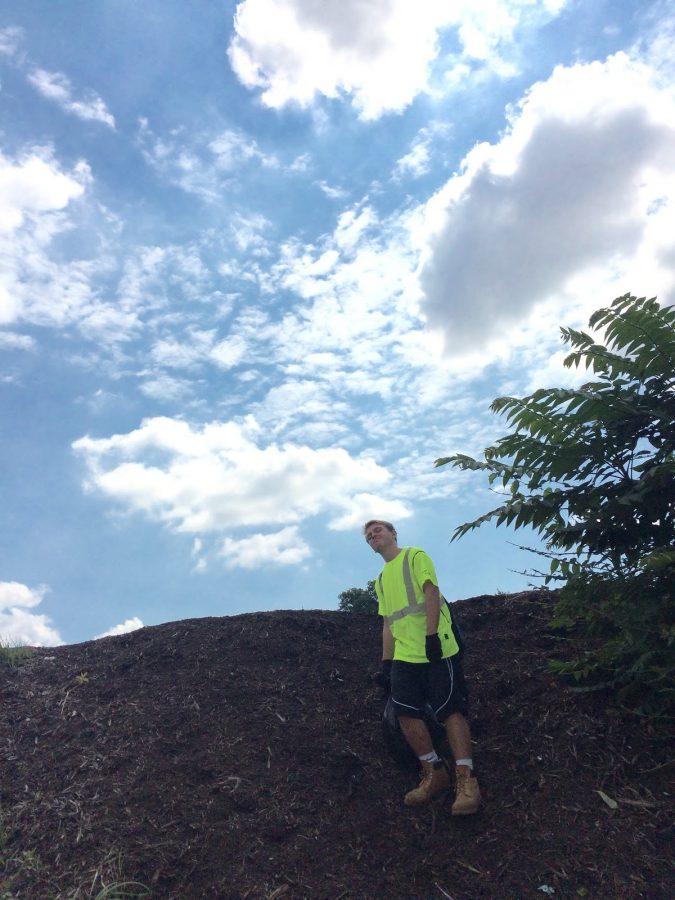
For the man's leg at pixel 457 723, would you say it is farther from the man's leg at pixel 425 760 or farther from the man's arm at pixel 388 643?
the man's arm at pixel 388 643

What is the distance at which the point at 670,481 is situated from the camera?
5625mm

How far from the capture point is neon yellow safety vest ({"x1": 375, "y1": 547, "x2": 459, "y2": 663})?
622 cm

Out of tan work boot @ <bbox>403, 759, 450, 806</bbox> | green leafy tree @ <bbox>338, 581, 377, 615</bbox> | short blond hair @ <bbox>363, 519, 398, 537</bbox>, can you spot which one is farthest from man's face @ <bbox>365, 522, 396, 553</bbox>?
green leafy tree @ <bbox>338, 581, 377, 615</bbox>

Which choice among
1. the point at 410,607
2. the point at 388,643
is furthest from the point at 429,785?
the point at 410,607

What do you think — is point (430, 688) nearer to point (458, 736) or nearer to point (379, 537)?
point (458, 736)

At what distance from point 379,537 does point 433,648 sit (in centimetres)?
123

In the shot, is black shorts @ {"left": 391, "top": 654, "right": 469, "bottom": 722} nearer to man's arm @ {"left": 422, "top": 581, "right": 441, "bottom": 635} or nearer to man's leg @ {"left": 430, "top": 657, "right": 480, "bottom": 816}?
man's leg @ {"left": 430, "top": 657, "right": 480, "bottom": 816}

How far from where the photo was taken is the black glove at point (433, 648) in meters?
6.00

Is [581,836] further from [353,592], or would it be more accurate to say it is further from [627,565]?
[353,592]

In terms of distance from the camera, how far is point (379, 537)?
674 cm

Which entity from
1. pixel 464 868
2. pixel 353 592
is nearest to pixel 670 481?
pixel 464 868

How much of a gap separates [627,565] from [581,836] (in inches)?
86.2

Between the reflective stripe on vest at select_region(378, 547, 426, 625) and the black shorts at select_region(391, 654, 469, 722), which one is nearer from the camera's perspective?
the black shorts at select_region(391, 654, 469, 722)

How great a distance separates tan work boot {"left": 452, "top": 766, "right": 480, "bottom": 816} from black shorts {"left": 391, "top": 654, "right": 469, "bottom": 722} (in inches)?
17.9
